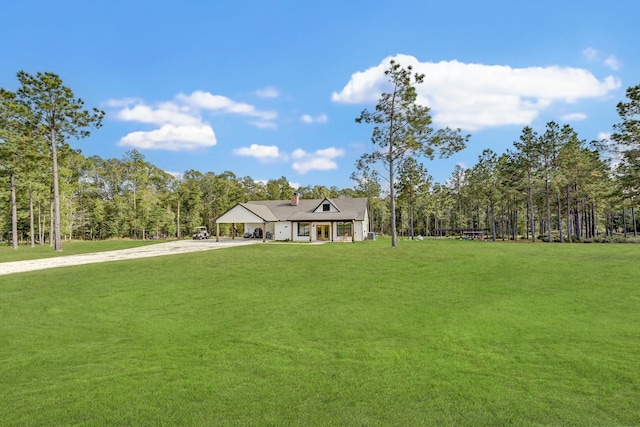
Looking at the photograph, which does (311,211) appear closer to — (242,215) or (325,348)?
(242,215)

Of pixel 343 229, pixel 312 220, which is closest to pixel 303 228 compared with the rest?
pixel 312 220

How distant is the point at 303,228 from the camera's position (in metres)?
39.6

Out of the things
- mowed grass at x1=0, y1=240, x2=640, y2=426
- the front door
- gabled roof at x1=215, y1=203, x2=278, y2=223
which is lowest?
mowed grass at x1=0, y1=240, x2=640, y2=426

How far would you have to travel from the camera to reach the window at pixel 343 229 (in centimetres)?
3853

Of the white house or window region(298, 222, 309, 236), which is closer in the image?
the white house

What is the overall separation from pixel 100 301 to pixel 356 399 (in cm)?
977

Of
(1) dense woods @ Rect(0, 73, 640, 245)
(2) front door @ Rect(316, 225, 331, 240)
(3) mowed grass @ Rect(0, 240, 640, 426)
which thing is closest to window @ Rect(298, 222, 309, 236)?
(2) front door @ Rect(316, 225, 331, 240)

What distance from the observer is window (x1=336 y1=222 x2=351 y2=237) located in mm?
38531

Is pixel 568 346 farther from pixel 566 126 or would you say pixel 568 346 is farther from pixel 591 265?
pixel 566 126

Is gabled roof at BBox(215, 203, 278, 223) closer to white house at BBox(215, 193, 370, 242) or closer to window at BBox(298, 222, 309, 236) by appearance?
white house at BBox(215, 193, 370, 242)

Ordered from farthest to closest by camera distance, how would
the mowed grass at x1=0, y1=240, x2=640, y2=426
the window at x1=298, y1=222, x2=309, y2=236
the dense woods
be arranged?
the window at x1=298, y1=222, x2=309, y2=236, the dense woods, the mowed grass at x1=0, y1=240, x2=640, y2=426

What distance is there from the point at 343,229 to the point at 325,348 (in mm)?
31884

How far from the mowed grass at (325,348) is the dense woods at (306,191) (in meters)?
17.8

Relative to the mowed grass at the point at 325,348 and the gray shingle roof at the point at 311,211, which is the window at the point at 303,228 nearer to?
the gray shingle roof at the point at 311,211
